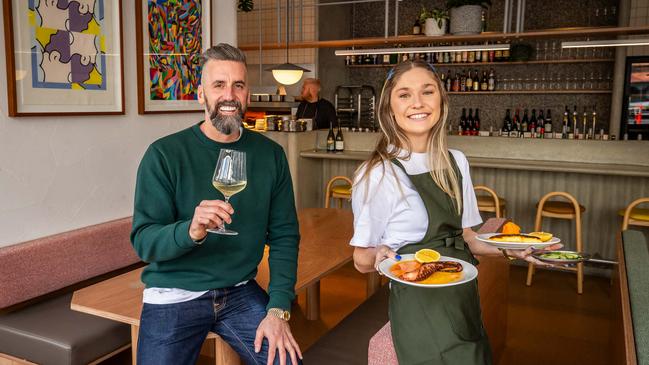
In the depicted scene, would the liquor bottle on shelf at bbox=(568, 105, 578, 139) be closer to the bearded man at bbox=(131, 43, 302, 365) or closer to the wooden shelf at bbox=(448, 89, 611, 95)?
the wooden shelf at bbox=(448, 89, 611, 95)

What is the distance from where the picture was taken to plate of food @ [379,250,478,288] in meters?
1.46

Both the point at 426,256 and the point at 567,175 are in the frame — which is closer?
the point at 426,256

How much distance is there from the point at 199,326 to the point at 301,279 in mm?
551

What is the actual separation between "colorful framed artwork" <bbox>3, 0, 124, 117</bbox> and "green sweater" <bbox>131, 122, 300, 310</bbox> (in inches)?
47.9

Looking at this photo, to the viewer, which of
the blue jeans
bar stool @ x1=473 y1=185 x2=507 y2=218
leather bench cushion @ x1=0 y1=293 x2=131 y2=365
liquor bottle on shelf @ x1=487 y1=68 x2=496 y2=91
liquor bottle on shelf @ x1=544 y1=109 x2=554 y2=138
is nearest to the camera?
the blue jeans

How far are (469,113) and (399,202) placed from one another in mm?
6965

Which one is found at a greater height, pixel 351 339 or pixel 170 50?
pixel 170 50

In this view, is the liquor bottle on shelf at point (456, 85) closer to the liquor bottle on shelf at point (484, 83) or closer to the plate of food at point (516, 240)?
the liquor bottle on shelf at point (484, 83)

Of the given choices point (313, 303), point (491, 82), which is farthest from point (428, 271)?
point (491, 82)

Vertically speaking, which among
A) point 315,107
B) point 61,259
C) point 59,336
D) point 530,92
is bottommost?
point 59,336

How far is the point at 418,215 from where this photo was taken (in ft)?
5.65

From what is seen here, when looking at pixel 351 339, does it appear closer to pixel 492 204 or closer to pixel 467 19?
pixel 492 204

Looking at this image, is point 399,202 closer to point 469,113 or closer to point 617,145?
point 617,145

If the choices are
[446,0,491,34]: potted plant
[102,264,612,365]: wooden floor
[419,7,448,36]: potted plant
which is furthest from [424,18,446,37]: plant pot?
[102,264,612,365]: wooden floor
